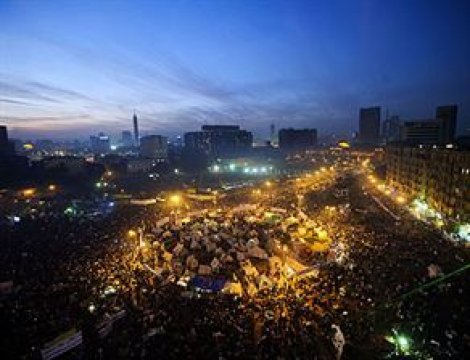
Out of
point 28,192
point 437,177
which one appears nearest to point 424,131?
point 437,177

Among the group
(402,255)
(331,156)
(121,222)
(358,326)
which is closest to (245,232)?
Answer: (402,255)

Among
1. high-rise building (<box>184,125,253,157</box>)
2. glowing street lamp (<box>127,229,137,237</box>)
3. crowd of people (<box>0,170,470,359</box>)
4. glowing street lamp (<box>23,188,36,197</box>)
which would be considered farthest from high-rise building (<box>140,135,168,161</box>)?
crowd of people (<box>0,170,470,359</box>)

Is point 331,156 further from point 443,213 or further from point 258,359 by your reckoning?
point 258,359

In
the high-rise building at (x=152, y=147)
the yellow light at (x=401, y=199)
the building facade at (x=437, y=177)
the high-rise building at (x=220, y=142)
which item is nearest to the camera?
the building facade at (x=437, y=177)

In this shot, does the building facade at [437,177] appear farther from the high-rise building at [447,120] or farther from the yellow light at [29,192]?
the high-rise building at [447,120]

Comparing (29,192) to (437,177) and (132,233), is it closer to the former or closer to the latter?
(132,233)

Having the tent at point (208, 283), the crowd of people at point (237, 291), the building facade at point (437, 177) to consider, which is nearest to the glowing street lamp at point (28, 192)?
the crowd of people at point (237, 291)
